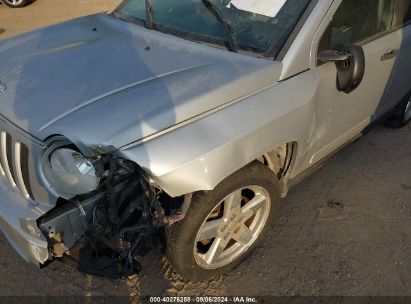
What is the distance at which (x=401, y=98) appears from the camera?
12.9 ft

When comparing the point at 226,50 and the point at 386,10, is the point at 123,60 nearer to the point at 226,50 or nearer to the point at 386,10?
the point at 226,50

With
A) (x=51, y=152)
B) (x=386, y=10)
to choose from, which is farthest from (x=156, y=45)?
(x=386, y=10)

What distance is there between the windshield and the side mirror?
285 millimetres

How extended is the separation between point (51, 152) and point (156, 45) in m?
1.04

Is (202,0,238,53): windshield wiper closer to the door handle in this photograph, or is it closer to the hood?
the hood

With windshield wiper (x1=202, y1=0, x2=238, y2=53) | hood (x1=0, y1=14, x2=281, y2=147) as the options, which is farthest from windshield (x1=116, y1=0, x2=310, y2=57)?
hood (x1=0, y1=14, x2=281, y2=147)

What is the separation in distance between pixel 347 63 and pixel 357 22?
45 cm

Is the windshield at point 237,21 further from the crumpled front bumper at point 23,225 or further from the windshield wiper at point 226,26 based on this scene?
the crumpled front bumper at point 23,225

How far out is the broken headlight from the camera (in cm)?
201

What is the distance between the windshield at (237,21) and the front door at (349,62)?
228 mm

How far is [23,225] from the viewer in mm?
2082

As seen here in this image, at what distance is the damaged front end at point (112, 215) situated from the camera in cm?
198

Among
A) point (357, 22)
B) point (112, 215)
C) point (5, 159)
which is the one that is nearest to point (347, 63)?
point (357, 22)

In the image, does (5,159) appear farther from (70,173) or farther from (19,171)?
(70,173)
